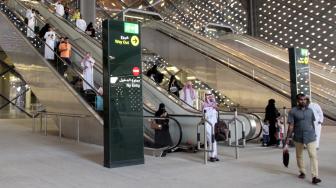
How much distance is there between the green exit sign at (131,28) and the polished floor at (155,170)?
2.67m

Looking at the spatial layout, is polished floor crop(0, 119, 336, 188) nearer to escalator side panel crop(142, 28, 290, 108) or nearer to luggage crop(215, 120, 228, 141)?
luggage crop(215, 120, 228, 141)

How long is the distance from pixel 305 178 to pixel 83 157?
4584 millimetres

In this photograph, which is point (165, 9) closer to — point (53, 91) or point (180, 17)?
point (180, 17)

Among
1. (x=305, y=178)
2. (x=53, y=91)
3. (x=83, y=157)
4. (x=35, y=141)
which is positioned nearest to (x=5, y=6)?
(x=53, y=91)

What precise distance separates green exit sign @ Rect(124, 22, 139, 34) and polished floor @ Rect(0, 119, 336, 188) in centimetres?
267

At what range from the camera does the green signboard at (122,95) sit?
286 inches

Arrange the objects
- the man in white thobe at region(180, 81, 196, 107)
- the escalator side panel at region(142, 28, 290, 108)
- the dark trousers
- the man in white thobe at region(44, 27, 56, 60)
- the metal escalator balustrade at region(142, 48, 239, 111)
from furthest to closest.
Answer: the metal escalator balustrade at region(142, 48, 239, 111) → the escalator side panel at region(142, 28, 290, 108) → the man in white thobe at region(44, 27, 56, 60) → the man in white thobe at region(180, 81, 196, 107) → the dark trousers

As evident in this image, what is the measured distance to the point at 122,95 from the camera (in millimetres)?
7457

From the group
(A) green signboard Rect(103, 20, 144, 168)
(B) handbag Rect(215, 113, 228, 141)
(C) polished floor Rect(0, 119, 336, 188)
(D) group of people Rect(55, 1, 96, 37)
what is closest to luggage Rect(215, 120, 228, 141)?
(B) handbag Rect(215, 113, 228, 141)

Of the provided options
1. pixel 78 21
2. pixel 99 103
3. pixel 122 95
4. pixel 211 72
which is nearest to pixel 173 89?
pixel 99 103

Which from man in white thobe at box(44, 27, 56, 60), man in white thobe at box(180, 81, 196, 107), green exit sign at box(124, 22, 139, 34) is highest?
man in white thobe at box(44, 27, 56, 60)

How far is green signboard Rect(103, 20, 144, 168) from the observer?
7254mm

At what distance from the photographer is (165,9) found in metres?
31.3

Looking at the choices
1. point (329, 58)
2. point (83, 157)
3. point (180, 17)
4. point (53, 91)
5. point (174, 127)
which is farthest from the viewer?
point (180, 17)
